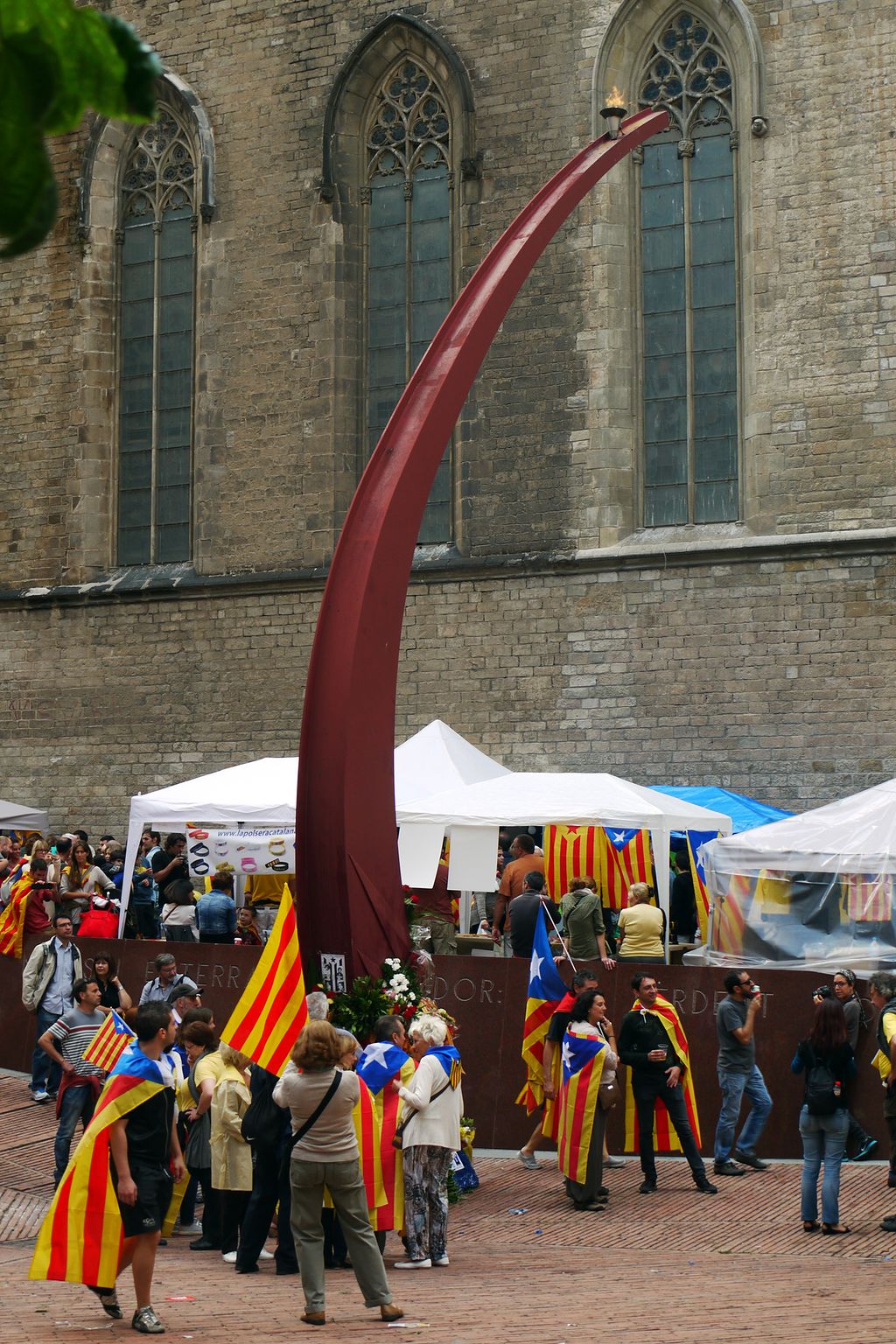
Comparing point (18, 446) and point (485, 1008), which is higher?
point (18, 446)

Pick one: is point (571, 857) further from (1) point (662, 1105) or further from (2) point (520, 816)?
(1) point (662, 1105)

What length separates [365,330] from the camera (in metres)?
23.5

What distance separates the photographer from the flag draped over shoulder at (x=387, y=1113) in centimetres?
909

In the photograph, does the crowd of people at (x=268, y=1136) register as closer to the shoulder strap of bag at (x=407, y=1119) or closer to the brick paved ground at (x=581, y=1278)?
the shoulder strap of bag at (x=407, y=1119)

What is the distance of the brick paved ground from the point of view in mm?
7258

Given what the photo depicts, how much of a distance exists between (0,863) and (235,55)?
12.8m

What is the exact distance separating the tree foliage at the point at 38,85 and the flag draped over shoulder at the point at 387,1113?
8402mm

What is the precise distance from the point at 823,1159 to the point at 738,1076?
1262 millimetres

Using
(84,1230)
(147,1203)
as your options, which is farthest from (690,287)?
(84,1230)

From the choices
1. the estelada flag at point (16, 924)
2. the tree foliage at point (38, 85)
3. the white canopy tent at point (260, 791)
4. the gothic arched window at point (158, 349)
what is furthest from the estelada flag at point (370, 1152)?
the gothic arched window at point (158, 349)

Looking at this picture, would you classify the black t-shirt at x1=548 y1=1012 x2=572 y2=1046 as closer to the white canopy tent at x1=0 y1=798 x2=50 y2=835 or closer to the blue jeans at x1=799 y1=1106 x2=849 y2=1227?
the blue jeans at x1=799 y1=1106 x2=849 y2=1227

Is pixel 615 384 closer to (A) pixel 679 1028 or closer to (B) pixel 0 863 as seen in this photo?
(B) pixel 0 863

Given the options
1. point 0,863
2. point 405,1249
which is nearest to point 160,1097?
point 405,1249

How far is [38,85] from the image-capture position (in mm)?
1194
